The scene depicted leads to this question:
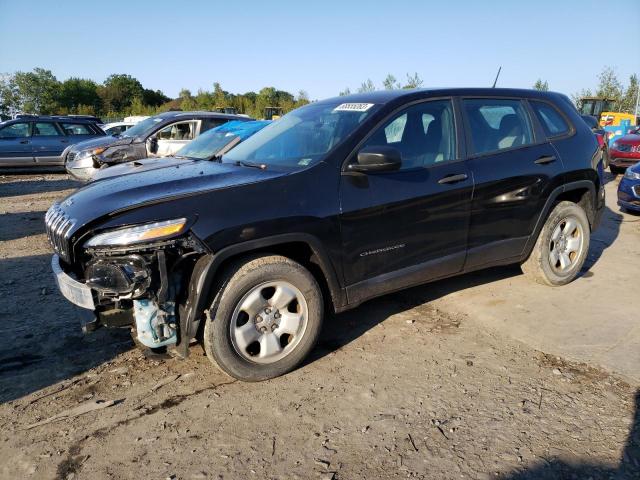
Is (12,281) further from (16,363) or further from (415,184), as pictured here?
(415,184)

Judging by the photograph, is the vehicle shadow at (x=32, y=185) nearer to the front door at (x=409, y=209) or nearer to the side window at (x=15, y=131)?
the side window at (x=15, y=131)

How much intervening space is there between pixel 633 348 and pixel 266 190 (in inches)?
112

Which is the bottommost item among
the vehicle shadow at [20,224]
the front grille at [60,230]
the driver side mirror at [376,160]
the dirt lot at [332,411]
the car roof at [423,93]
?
the dirt lot at [332,411]

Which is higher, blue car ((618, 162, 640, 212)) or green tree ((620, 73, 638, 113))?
green tree ((620, 73, 638, 113))

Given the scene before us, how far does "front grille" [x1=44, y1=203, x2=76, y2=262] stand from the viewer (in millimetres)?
2793

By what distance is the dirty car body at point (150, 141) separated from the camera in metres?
9.66

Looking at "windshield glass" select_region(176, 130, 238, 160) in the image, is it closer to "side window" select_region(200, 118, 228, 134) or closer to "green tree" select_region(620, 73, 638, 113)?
"side window" select_region(200, 118, 228, 134)

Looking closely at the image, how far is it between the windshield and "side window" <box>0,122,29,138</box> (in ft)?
39.7

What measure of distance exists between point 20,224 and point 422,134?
6.88m

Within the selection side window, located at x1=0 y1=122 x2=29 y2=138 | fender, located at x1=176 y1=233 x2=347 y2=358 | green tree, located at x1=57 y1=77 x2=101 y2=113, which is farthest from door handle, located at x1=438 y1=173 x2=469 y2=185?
green tree, located at x1=57 y1=77 x2=101 y2=113

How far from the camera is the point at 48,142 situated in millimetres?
13562

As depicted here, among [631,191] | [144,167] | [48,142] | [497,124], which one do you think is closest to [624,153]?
[631,191]

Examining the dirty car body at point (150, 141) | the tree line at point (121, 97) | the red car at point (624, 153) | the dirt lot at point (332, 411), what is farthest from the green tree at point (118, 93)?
the dirt lot at point (332, 411)

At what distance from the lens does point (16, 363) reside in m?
3.31
